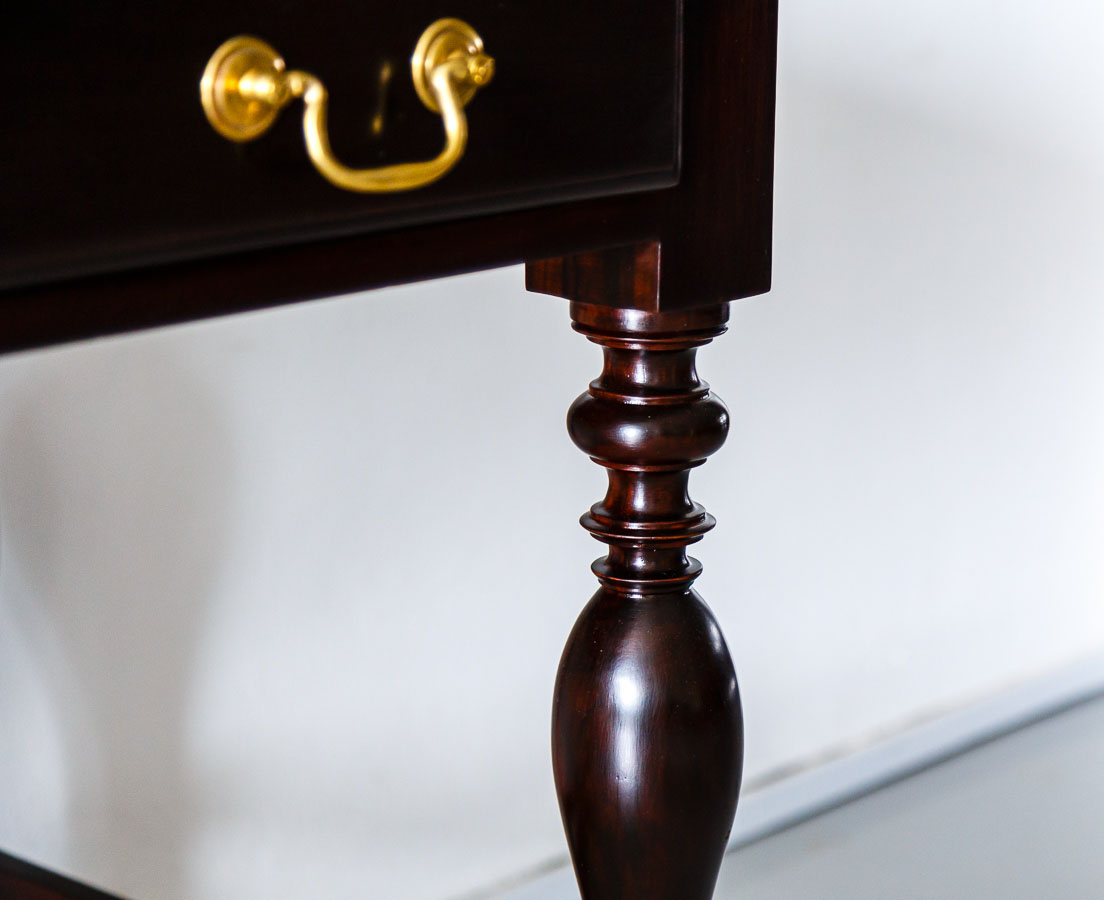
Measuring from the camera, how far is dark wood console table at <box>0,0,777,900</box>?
33cm

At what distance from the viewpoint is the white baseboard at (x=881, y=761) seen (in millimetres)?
1080

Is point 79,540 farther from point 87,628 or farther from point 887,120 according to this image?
point 887,120

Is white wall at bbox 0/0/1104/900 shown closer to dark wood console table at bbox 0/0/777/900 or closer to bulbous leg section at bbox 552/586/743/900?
dark wood console table at bbox 0/0/777/900

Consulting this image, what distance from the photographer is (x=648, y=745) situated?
0.56 metres

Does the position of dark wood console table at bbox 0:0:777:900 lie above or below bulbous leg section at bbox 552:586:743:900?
above

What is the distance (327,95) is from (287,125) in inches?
0.5

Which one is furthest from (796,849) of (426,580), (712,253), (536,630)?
(712,253)

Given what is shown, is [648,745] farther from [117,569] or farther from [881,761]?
[881,761]

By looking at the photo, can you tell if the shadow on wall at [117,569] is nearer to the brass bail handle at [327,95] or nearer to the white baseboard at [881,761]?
the white baseboard at [881,761]

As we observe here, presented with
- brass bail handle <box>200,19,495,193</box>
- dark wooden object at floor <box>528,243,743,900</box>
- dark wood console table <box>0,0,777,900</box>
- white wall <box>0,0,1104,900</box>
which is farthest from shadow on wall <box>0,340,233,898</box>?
brass bail handle <box>200,19,495,193</box>

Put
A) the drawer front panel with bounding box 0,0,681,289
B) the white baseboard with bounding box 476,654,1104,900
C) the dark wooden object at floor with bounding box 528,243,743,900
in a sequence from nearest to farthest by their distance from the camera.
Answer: the drawer front panel with bounding box 0,0,681,289 < the dark wooden object at floor with bounding box 528,243,743,900 < the white baseboard with bounding box 476,654,1104,900

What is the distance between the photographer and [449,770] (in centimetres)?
99

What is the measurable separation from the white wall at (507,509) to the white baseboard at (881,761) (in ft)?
0.07

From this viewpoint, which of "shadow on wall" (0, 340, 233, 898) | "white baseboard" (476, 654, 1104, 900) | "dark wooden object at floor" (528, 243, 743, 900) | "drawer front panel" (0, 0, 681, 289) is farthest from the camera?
"white baseboard" (476, 654, 1104, 900)
